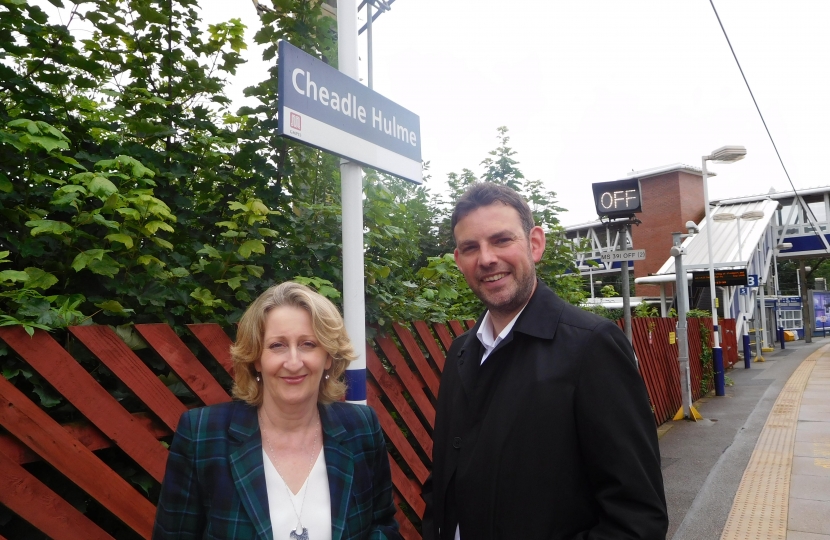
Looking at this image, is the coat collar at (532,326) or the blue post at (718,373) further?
the blue post at (718,373)

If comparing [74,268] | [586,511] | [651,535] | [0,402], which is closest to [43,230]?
[74,268]

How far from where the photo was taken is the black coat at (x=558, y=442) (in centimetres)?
159

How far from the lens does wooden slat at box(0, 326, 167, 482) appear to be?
70.6 inches

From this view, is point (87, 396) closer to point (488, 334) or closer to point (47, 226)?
point (47, 226)

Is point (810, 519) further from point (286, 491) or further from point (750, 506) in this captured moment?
point (286, 491)

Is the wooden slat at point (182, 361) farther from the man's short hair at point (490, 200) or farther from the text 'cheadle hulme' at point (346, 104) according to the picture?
the man's short hair at point (490, 200)

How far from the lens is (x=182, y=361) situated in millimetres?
2234

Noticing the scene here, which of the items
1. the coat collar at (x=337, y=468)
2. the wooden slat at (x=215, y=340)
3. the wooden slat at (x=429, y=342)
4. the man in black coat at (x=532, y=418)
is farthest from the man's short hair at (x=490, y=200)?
the wooden slat at (x=429, y=342)

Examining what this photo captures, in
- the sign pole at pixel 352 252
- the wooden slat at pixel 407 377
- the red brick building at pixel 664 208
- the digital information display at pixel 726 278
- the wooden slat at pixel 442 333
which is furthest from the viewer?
the red brick building at pixel 664 208

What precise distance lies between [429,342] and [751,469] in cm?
556

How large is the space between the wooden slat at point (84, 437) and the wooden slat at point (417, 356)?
5.04 feet

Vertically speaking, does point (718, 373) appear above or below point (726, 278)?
below

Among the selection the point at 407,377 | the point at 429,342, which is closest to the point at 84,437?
the point at 407,377

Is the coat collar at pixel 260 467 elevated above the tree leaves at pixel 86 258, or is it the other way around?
the tree leaves at pixel 86 258
